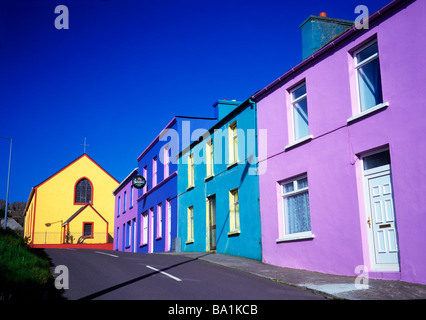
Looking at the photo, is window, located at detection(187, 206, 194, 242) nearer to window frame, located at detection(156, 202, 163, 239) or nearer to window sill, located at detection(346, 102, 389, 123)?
window frame, located at detection(156, 202, 163, 239)

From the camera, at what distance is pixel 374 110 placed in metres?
11.7

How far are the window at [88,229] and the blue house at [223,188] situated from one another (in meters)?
27.5

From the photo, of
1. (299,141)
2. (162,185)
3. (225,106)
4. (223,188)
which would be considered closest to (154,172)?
(162,185)

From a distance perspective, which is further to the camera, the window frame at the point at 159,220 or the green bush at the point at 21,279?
the window frame at the point at 159,220

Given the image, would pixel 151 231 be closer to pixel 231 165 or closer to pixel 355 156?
pixel 231 165

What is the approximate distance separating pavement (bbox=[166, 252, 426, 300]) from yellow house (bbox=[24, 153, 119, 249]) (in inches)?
1400

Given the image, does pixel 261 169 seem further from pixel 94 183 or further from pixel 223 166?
pixel 94 183

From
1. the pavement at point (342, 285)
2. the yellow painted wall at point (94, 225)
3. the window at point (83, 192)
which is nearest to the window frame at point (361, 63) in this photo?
A: the pavement at point (342, 285)

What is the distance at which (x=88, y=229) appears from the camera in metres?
50.4

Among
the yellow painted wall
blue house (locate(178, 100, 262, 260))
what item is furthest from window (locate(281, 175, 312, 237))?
the yellow painted wall

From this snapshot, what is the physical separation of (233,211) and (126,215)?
2139 centimetres

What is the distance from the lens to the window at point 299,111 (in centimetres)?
1480

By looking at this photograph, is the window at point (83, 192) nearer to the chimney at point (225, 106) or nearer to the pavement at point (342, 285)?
the chimney at point (225, 106)

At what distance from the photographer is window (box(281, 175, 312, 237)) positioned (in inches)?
563
